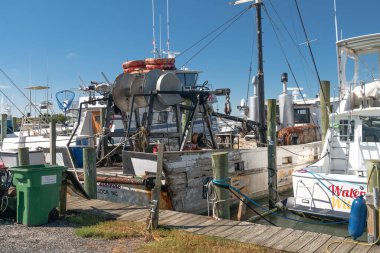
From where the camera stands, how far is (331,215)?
31.4 feet

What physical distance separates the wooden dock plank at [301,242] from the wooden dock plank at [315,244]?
0.17 feet

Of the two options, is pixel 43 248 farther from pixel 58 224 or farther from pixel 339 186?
pixel 339 186

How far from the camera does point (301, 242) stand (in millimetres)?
5520

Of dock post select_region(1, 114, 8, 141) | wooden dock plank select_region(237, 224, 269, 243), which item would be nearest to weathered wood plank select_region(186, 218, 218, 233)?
wooden dock plank select_region(237, 224, 269, 243)

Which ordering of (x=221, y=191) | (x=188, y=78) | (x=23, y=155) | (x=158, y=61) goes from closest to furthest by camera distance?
(x=221, y=191) < (x=23, y=155) < (x=158, y=61) < (x=188, y=78)

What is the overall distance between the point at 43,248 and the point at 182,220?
90.4 inches

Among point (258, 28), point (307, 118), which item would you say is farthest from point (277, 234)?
point (307, 118)

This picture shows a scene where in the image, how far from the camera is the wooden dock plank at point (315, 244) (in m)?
5.22

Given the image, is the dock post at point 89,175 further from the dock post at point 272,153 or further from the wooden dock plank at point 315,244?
the dock post at point 272,153

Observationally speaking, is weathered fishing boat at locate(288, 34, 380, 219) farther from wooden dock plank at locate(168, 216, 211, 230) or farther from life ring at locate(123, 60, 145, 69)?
life ring at locate(123, 60, 145, 69)

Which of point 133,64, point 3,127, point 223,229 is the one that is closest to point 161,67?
point 133,64

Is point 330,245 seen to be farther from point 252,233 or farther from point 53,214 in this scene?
point 53,214

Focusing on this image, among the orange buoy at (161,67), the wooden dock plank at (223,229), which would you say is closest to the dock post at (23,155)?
the wooden dock plank at (223,229)

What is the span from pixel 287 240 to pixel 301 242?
0.20 metres
